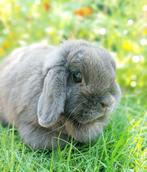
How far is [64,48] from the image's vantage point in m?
3.06

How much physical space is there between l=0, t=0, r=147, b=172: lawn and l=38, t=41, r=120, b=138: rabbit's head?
1.00 feet

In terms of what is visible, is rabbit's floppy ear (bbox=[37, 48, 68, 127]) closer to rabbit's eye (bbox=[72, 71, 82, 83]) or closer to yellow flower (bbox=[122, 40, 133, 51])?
rabbit's eye (bbox=[72, 71, 82, 83])

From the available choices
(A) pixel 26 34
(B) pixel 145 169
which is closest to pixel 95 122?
(B) pixel 145 169

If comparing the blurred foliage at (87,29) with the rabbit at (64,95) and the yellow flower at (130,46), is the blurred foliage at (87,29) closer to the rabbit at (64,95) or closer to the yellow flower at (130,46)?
the yellow flower at (130,46)

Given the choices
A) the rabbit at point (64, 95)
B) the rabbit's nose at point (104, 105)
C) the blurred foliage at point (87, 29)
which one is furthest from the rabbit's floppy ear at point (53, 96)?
the blurred foliage at point (87, 29)

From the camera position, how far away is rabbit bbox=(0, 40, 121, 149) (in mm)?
2843

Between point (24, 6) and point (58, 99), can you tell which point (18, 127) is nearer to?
point (58, 99)

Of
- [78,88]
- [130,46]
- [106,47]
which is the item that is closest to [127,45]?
[130,46]

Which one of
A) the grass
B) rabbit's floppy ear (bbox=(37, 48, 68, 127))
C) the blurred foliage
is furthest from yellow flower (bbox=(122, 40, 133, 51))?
rabbit's floppy ear (bbox=(37, 48, 68, 127))

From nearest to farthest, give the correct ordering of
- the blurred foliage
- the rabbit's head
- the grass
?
1. the rabbit's head
2. the grass
3. the blurred foliage

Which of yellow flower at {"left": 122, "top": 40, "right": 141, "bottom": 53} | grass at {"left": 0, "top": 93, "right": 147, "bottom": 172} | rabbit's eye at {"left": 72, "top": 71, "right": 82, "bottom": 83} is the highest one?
rabbit's eye at {"left": 72, "top": 71, "right": 82, "bottom": 83}

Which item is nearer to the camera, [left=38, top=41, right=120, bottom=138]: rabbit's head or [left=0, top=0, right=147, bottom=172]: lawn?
[left=38, top=41, right=120, bottom=138]: rabbit's head

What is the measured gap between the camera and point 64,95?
2881 millimetres

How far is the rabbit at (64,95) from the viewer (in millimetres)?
2843
